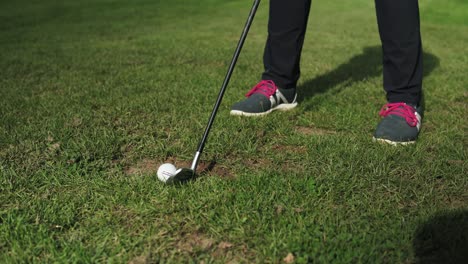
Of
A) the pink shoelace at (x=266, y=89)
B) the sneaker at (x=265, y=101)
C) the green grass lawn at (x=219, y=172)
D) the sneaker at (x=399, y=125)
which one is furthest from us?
the pink shoelace at (x=266, y=89)

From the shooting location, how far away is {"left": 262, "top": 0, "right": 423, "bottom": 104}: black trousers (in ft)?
11.3

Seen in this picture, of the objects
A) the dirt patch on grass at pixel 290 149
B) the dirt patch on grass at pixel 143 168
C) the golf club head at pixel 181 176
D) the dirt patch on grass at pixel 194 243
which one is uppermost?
the golf club head at pixel 181 176

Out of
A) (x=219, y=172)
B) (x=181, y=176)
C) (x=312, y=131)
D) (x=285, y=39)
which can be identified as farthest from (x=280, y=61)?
(x=181, y=176)

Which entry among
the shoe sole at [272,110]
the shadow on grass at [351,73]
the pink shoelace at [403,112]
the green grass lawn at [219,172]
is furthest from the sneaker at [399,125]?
the shadow on grass at [351,73]

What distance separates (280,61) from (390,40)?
3.15ft

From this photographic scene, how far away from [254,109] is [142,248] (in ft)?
6.79

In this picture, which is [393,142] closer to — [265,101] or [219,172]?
[265,101]

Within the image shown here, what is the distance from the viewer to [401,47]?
352 cm

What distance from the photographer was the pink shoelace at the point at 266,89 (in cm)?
407

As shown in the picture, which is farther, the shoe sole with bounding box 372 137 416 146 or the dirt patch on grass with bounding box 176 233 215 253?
the shoe sole with bounding box 372 137 416 146

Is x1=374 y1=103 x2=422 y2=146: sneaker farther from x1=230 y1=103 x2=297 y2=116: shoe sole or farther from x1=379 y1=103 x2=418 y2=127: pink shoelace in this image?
x1=230 y1=103 x2=297 y2=116: shoe sole

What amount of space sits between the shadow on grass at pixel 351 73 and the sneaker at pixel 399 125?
1198 millimetres

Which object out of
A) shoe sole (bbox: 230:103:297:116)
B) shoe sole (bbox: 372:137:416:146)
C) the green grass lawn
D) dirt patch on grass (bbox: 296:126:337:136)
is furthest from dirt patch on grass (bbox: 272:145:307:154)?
shoe sole (bbox: 230:103:297:116)

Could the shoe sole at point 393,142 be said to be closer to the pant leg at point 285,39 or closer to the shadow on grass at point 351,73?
the pant leg at point 285,39
